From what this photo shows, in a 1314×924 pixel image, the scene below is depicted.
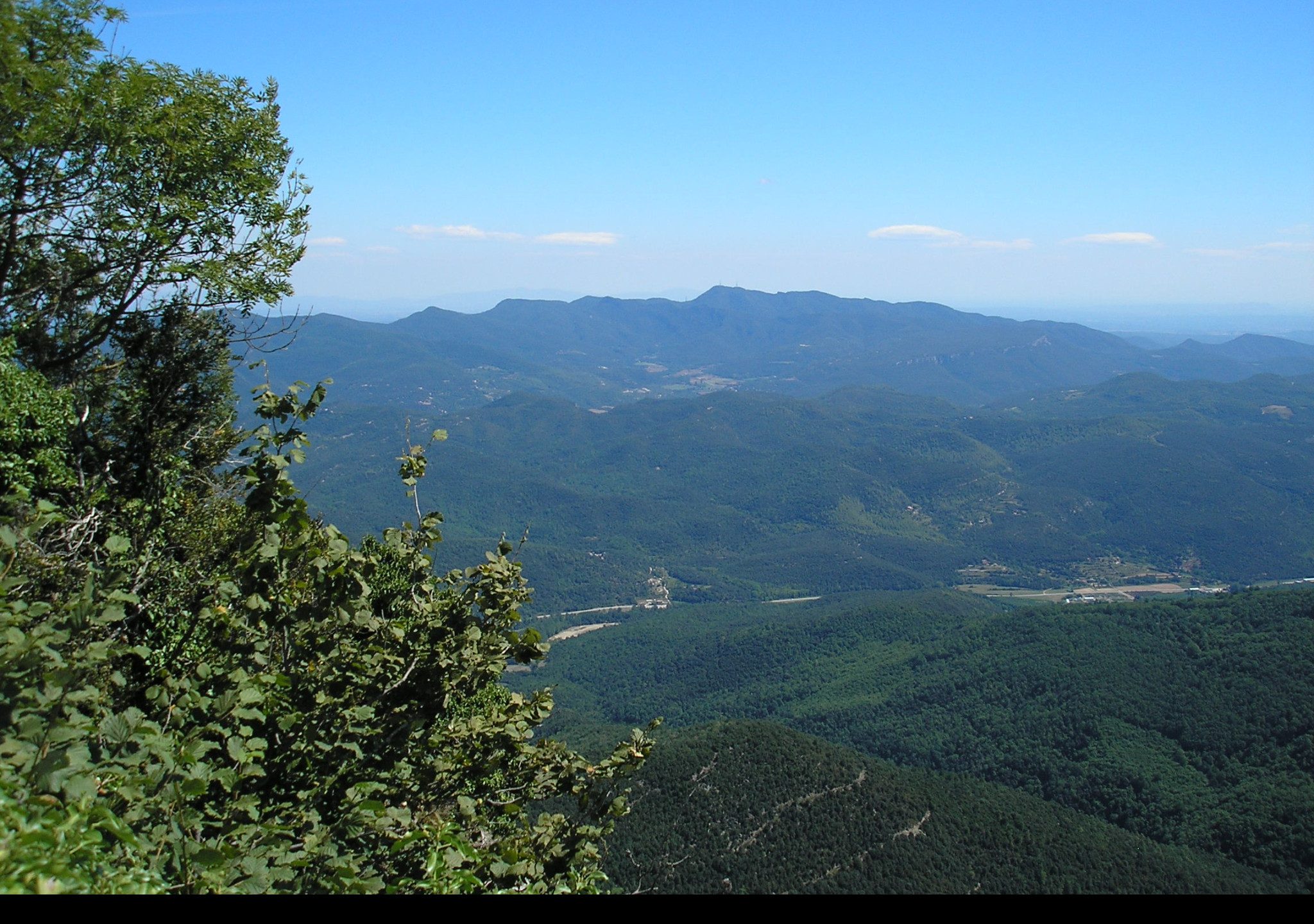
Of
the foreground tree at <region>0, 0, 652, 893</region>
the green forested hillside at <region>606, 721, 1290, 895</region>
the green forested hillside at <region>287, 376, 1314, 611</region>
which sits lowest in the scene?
the green forested hillside at <region>287, 376, 1314, 611</region>

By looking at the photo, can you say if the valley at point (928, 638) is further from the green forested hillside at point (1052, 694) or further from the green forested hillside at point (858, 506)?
the green forested hillside at point (858, 506)

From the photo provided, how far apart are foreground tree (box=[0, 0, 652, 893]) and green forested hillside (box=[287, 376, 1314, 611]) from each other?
330ft

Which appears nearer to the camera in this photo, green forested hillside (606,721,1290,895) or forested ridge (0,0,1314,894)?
forested ridge (0,0,1314,894)

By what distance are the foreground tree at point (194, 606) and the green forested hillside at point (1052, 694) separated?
1835 inches

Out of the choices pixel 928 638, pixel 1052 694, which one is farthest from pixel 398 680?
pixel 928 638

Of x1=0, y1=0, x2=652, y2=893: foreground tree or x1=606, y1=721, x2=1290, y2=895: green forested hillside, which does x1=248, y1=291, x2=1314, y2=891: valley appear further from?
x1=0, y1=0, x2=652, y2=893: foreground tree

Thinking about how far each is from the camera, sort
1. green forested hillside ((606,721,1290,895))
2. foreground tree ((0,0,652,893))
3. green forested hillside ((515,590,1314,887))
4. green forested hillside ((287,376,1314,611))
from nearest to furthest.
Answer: foreground tree ((0,0,652,893)), green forested hillside ((606,721,1290,895)), green forested hillside ((515,590,1314,887)), green forested hillside ((287,376,1314,611))

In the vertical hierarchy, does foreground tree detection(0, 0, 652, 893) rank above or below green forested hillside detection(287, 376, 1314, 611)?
above

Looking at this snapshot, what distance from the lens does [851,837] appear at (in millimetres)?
35812

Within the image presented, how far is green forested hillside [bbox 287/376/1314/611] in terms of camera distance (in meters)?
135

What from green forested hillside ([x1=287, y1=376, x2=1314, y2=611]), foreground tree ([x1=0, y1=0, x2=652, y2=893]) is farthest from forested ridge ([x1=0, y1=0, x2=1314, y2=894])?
green forested hillside ([x1=287, y1=376, x2=1314, y2=611])

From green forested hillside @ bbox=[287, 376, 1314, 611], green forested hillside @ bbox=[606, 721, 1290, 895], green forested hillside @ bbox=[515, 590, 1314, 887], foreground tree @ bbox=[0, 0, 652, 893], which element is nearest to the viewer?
foreground tree @ bbox=[0, 0, 652, 893]

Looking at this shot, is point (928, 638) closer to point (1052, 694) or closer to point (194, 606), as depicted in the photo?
point (1052, 694)

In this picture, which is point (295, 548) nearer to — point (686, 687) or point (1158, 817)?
point (1158, 817)
